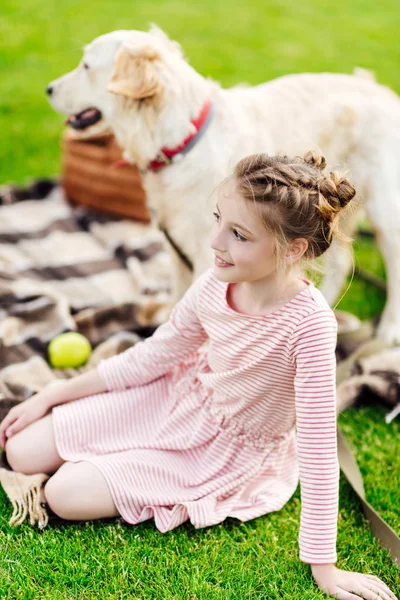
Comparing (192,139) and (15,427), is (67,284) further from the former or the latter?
(15,427)

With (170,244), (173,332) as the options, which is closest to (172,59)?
(170,244)

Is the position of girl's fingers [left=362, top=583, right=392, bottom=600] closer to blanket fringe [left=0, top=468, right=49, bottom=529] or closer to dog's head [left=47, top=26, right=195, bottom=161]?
blanket fringe [left=0, top=468, right=49, bottom=529]

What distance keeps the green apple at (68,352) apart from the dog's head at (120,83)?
89 centimetres

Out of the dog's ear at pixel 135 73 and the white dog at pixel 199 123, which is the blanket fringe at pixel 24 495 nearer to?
the white dog at pixel 199 123

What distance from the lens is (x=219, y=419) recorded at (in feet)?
7.79

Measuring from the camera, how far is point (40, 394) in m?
2.54

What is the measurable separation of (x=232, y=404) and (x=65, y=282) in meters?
1.77

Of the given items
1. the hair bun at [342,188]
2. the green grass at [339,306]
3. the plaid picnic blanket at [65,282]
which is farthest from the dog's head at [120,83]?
the hair bun at [342,188]

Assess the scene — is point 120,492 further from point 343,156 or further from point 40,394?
point 343,156

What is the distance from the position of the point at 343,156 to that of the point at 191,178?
81cm

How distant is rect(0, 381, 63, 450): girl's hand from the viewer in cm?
249

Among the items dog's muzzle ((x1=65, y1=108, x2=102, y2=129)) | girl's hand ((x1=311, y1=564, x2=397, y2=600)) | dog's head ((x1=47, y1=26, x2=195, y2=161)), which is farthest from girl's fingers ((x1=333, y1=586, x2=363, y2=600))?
dog's muzzle ((x1=65, y1=108, x2=102, y2=129))

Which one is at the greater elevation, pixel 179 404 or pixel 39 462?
pixel 179 404

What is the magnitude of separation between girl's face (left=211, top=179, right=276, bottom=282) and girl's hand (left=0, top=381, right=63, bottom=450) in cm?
85
